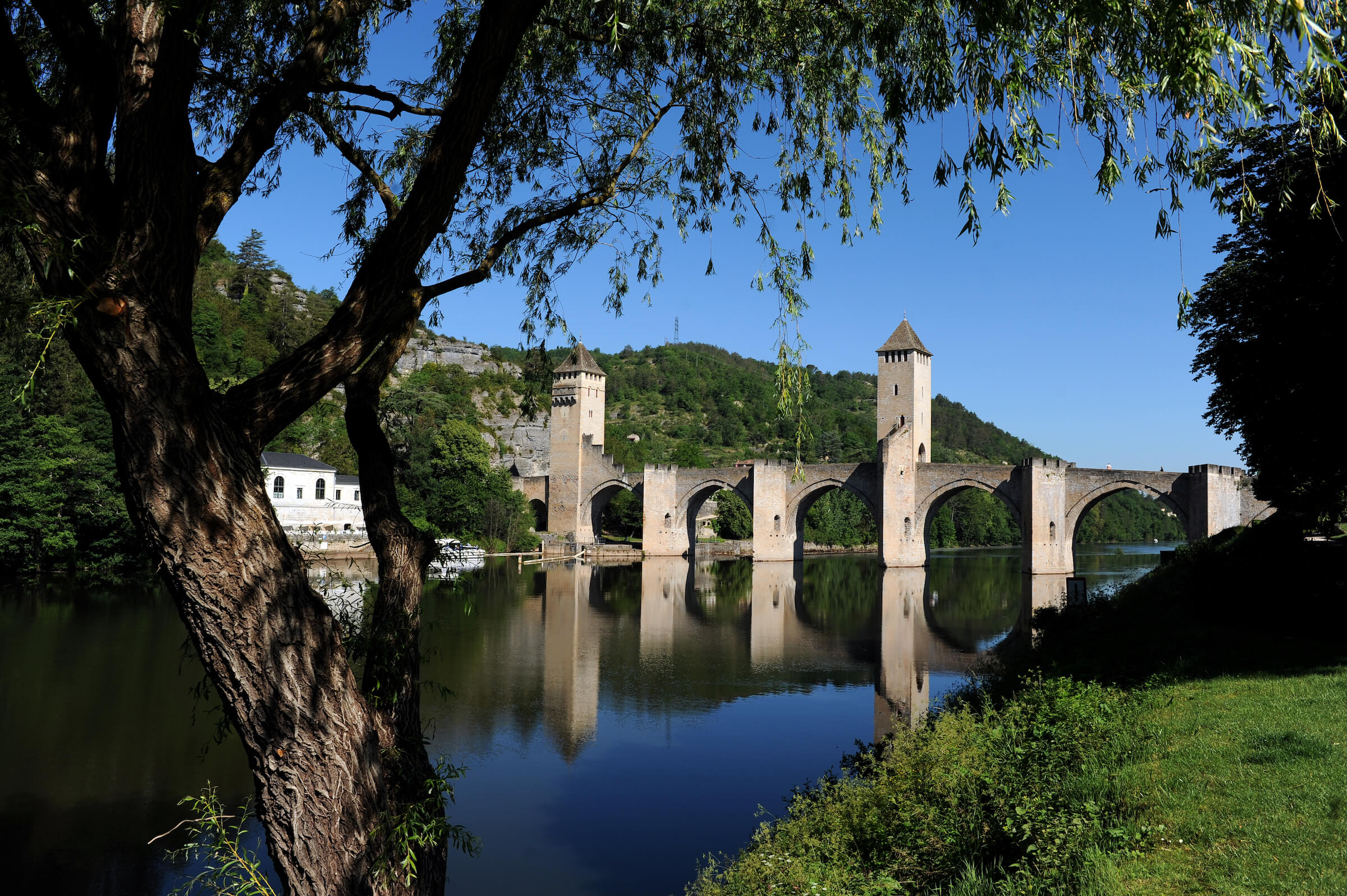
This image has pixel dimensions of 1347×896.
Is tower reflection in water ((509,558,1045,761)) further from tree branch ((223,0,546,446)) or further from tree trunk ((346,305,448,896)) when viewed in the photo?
tree branch ((223,0,546,446))

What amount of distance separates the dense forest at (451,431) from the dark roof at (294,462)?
1286 mm

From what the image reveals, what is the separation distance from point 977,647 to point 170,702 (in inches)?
548

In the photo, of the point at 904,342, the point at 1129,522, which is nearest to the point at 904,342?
the point at 904,342

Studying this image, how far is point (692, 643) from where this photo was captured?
687 inches

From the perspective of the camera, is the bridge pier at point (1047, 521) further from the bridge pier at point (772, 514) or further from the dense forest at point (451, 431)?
the dense forest at point (451, 431)

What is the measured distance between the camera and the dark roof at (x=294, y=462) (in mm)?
32062

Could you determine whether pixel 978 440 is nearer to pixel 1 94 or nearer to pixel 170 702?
pixel 170 702

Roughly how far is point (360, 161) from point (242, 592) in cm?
243

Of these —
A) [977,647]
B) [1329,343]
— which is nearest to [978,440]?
[977,647]

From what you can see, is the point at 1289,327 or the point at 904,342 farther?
the point at 904,342

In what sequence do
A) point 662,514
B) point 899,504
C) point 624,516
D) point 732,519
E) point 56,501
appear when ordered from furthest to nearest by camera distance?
point 732,519 < point 624,516 < point 662,514 < point 899,504 < point 56,501

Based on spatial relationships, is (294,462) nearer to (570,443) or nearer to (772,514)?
(570,443)

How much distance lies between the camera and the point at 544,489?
4538 centimetres

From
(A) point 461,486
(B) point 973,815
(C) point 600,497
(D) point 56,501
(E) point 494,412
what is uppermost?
(E) point 494,412
